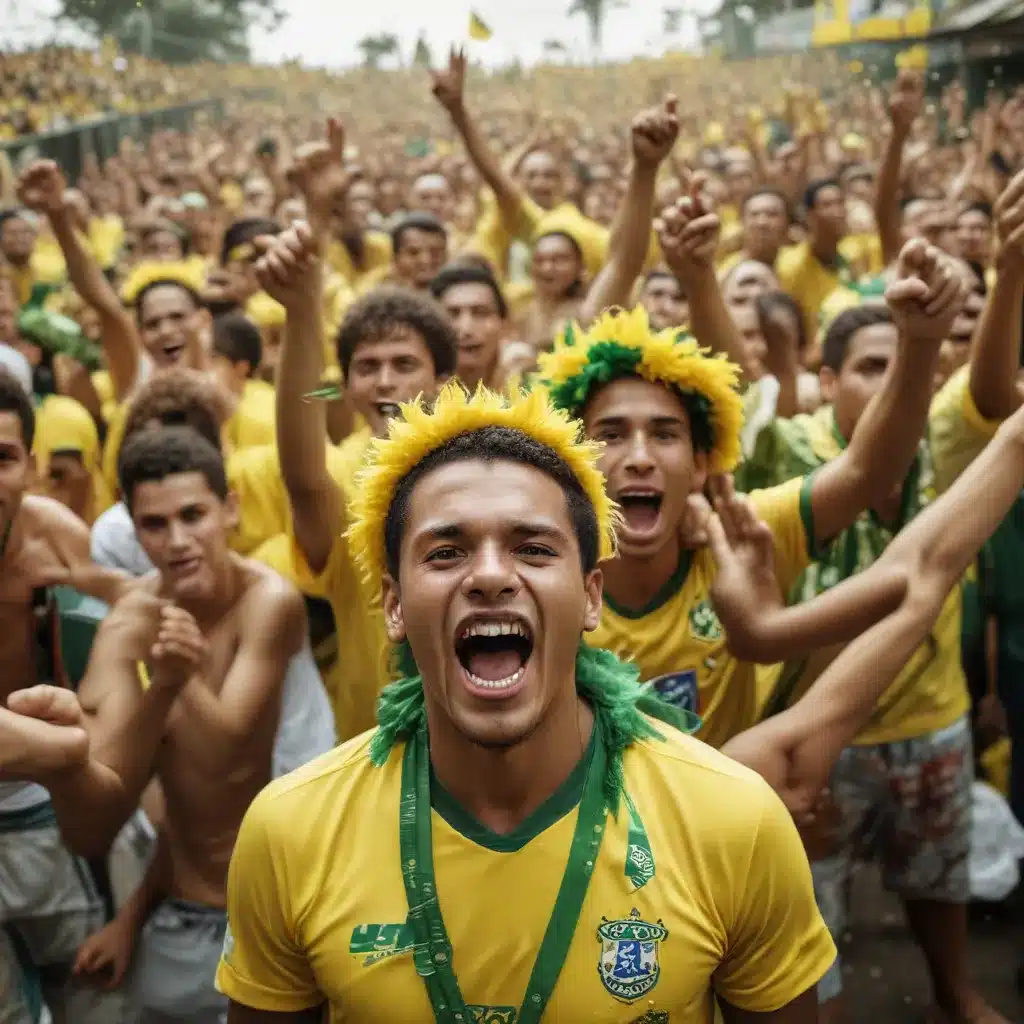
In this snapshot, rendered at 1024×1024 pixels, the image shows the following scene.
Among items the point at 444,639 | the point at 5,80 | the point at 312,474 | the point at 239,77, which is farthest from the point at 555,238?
the point at 239,77

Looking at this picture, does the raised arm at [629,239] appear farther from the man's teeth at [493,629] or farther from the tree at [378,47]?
the tree at [378,47]

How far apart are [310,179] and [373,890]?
355cm

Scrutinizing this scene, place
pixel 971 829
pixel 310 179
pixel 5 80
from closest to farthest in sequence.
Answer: pixel 971 829
pixel 310 179
pixel 5 80

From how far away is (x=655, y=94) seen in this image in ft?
111

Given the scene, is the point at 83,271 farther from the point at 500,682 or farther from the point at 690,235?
the point at 500,682

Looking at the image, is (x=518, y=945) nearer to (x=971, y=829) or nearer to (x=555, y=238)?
(x=971, y=829)

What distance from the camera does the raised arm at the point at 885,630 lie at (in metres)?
2.34

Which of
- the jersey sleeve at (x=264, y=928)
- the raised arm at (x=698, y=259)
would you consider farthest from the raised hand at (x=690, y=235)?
the jersey sleeve at (x=264, y=928)

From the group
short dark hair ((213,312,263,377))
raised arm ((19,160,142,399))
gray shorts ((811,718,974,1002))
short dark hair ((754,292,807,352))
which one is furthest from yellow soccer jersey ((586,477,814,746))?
raised arm ((19,160,142,399))

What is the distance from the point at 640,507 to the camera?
2.90 meters

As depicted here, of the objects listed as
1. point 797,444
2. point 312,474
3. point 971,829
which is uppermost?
point 312,474

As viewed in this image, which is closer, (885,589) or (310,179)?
(885,589)

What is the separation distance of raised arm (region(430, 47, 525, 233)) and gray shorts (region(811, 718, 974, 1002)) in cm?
358

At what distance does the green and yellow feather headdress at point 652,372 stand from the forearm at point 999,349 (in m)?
0.77
